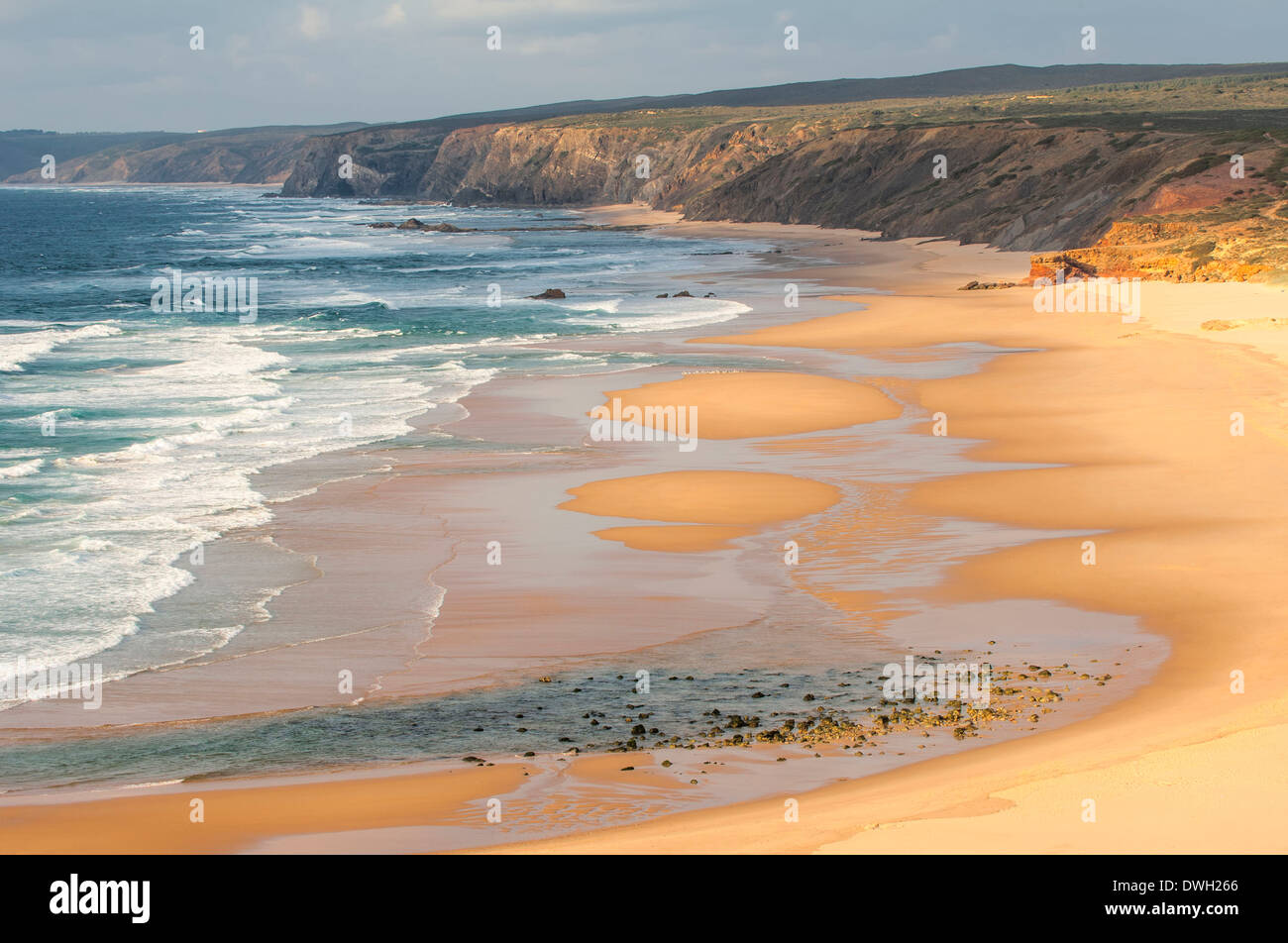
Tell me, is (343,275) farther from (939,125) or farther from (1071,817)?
(1071,817)

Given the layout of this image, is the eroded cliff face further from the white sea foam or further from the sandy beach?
the sandy beach

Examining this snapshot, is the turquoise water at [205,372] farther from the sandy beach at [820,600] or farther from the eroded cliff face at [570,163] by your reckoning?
the eroded cliff face at [570,163]

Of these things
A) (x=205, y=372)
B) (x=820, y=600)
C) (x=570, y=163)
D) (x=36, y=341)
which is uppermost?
(x=570, y=163)

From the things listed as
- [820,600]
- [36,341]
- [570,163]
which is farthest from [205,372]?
[570,163]

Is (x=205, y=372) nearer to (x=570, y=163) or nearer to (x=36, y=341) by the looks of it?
(x=36, y=341)

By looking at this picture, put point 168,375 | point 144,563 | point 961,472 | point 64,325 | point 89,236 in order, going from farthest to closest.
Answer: point 89,236 < point 64,325 < point 168,375 < point 961,472 < point 144,563

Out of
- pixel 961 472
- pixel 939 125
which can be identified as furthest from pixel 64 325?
pixel 939 125

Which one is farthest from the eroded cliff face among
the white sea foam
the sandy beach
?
the sandy beach
